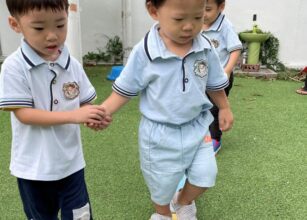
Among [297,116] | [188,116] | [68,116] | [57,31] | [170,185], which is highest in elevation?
[57,31]

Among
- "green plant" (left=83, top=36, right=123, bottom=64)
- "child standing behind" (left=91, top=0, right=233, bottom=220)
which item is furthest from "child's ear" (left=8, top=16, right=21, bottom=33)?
"green plant" (left=83, top=36, right=123, bottom=64)

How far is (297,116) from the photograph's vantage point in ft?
13.6

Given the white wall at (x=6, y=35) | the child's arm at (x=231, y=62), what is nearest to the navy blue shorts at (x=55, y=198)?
the child's arm at (x=231, y=62)

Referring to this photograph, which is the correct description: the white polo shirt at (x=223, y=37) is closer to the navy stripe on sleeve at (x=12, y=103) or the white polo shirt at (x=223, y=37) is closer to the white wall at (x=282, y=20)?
the navy stripe on sleeve at (x=12, y=103)

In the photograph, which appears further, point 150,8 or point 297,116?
point 297,116

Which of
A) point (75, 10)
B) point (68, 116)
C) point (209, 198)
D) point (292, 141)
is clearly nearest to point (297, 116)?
point (292, 141)

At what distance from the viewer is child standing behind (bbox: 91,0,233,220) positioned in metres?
1.75

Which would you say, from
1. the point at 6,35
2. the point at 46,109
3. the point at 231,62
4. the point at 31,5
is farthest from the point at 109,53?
the point at 31,5

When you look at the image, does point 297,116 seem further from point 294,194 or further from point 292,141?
point 294,194

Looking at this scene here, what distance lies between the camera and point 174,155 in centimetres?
191

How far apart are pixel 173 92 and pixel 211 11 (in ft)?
3.90

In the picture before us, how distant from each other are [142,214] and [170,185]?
0.46 metres

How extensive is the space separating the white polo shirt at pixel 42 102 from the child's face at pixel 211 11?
53.4 inches

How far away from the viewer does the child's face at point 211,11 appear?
8.85ft
